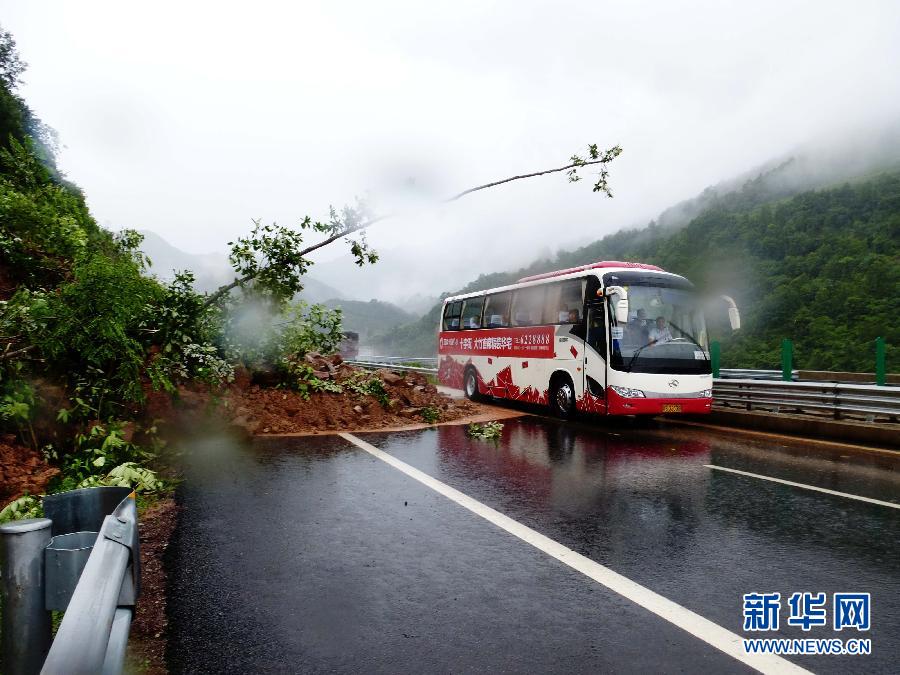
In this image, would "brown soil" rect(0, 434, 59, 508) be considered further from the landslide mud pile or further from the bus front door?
the bus front door

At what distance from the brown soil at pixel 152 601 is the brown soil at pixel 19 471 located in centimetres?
144

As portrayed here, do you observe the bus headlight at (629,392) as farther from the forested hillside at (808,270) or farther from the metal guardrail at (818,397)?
the forested hillside at (808,270)

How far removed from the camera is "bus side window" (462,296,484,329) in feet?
57.8

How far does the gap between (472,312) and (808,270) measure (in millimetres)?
56466

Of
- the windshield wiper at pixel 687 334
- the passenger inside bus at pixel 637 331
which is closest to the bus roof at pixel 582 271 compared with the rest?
the windshield wiper at pixel 687 334

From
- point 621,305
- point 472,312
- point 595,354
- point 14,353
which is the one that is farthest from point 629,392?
point 14,353

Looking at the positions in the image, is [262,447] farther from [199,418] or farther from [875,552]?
[875,552]

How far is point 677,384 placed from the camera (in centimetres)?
1174

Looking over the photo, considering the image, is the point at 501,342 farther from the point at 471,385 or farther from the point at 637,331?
the point at 637,331

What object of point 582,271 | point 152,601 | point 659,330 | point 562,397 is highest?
point 582,271

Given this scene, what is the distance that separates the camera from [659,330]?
11969 mm

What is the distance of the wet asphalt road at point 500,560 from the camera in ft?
10.7

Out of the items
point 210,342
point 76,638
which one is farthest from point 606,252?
point 76,638

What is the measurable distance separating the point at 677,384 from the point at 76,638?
1132cm
